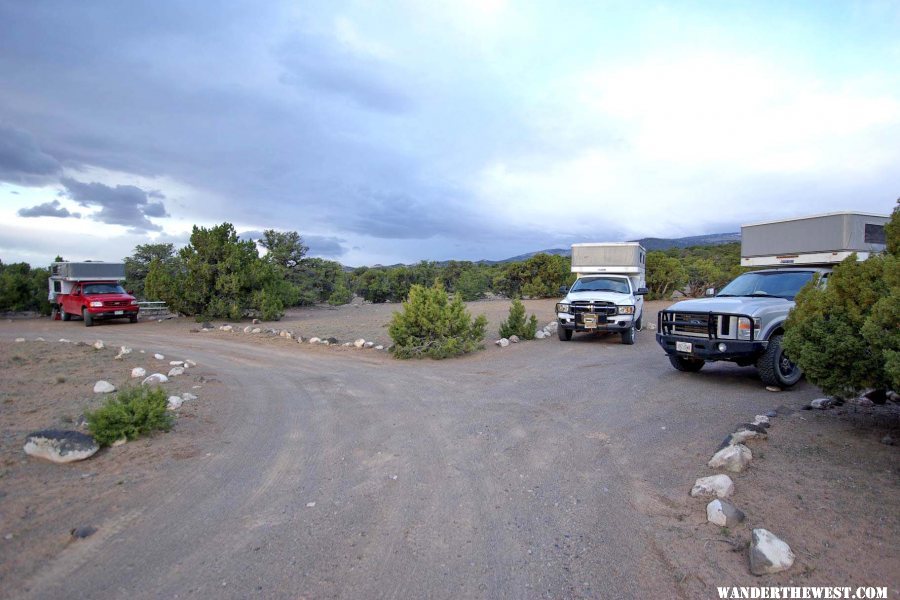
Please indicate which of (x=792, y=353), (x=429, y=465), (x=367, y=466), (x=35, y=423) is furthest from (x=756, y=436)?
(x=35, y=423)

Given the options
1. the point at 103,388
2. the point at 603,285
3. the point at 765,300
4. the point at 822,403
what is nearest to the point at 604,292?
the point at 603,285

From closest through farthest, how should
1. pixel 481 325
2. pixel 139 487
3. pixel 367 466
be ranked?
pixel 139 487 → pixel 367 466 → pixel 481 325

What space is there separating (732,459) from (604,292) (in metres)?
9.85

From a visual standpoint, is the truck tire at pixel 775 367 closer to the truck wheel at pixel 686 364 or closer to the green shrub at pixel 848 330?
the truck wheel at pixel 686 364

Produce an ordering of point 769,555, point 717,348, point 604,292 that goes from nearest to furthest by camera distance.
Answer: point 769,555 → point 717,348 → point 604,292

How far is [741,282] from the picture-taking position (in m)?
9.82

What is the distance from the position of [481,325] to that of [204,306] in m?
13.8

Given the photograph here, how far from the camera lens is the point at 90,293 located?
20.0m

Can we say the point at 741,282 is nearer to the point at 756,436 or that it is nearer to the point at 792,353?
the point at 792,353

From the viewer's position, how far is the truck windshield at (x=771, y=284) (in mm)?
8984

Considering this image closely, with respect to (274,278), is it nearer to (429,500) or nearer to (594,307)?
(594,307)

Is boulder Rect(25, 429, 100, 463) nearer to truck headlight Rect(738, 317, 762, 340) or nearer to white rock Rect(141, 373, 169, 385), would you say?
white rock Rect(141, 373, 169, 385)

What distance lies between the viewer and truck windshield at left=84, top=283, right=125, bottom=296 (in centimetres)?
2014

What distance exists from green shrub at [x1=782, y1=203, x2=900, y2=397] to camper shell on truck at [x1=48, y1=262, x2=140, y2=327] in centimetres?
2214
